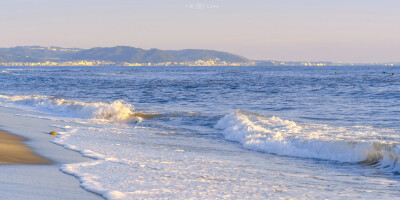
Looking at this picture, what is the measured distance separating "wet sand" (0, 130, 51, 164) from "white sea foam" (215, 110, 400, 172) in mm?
5165

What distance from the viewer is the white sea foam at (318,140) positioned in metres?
9.52

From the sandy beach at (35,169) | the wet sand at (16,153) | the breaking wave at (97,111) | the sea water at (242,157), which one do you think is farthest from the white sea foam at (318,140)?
the wet sand at (16,153)

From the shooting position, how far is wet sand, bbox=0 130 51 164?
26.0 ft

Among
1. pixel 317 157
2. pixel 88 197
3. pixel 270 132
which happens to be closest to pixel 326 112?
pixel 270 132

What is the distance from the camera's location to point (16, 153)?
866 centimetres

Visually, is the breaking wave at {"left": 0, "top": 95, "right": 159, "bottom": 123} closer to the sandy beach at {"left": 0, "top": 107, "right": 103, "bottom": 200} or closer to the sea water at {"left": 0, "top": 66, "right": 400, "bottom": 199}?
the sea water at {"left": 0, "top": 66, "right": 400, "bottom": 199}

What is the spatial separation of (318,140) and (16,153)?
21.8ft

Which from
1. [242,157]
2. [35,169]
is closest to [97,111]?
[242,157]

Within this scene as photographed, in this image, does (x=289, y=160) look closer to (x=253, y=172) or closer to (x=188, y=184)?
(x=253, y=172)

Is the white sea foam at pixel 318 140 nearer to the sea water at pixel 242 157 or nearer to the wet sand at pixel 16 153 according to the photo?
the sea water at pixel 242 157

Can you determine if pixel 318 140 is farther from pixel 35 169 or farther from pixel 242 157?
pixel 35 169

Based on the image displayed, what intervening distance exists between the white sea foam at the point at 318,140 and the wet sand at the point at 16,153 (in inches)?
203

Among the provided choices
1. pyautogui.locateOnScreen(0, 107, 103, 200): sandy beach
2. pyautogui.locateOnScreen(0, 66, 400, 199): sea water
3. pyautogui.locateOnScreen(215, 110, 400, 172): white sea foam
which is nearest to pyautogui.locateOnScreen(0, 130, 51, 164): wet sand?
pyautogui.locateOnScreen(0, 107, 103, 200): sandy beach

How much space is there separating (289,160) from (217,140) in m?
3.33
